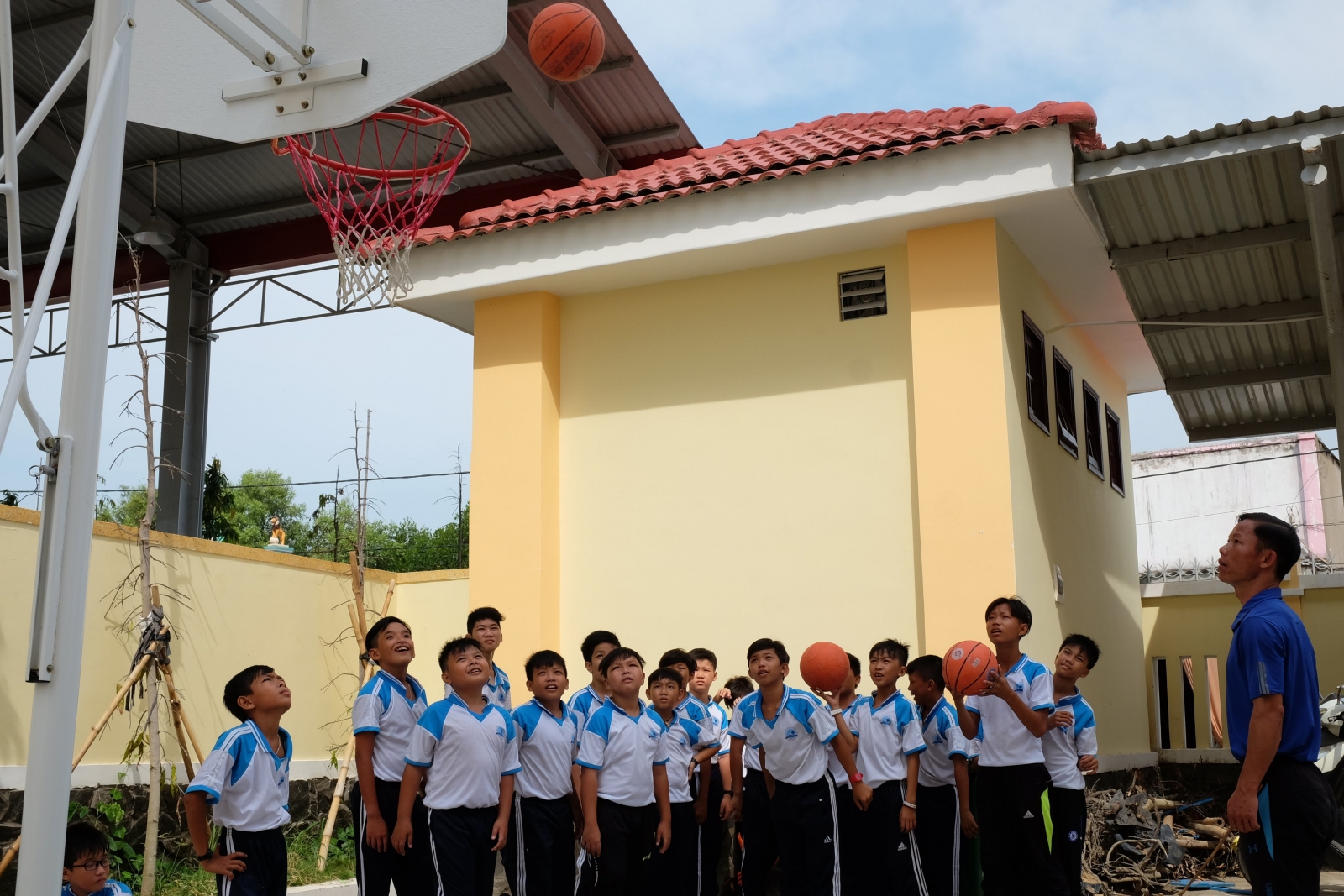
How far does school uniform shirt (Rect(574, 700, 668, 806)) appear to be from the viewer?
7.11 m

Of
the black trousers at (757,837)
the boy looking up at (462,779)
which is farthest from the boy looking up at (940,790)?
the boy looking up at (462,779)

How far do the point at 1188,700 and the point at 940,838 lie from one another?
354 inches

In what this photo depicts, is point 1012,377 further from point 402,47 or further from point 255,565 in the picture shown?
point 255,565

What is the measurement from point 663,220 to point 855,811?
189 inches

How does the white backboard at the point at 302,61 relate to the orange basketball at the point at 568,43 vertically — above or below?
below

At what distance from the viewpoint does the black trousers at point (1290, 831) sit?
430cm

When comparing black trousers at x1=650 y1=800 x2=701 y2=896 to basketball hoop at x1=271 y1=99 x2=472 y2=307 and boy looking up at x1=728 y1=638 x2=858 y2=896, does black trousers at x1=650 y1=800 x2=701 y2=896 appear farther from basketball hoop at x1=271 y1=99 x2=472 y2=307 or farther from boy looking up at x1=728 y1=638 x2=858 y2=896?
basketball hoop at x1=271 y1=99 x2=472 y2=307

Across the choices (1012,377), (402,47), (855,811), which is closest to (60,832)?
(402,47)

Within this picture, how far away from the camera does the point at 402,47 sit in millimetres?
4434

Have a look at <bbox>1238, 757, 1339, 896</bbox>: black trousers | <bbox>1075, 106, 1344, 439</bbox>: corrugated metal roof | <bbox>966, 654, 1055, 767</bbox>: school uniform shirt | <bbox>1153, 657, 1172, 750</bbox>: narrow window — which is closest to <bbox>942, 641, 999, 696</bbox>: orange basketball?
<bbox>966, 654, 1055, 767</bbox>: school uniform shirt

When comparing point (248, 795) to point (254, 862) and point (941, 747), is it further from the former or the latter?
point (941, 747)

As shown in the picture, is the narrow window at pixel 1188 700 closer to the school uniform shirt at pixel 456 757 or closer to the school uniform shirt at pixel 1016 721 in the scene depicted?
the school uniform shirt at pixel 1016 721

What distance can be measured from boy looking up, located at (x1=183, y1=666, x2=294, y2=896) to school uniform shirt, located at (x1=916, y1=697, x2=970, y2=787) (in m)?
3.74

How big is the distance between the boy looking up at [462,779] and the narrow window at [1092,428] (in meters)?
7.37
